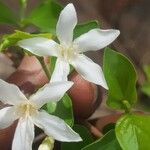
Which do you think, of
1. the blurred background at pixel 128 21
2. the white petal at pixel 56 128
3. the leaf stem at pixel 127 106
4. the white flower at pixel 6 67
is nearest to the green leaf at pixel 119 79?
the leaf stem at pixel 127 106

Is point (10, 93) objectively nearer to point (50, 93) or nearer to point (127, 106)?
point (50, 93)

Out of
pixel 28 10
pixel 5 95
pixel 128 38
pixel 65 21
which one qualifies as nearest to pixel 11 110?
pixel 5 95

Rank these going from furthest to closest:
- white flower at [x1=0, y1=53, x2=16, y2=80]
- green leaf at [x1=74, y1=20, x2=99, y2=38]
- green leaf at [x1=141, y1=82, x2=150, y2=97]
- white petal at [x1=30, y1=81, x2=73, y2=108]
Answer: green leaf at [x1=141, y1=82, x2=150, y2=97] < white flower at [x1=0, y1=53, x2=16, y2=80] < green leaf at [x1=74, y1=20, x2=99, y2=38] < white petal at [x1=30, y1=81, x2=73, y2=108]

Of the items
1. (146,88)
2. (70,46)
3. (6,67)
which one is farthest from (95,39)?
(146,88)

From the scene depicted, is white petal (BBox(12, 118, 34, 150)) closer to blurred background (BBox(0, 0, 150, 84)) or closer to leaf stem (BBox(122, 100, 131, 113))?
leaf stem (BBox(122, 100, 131, 113))

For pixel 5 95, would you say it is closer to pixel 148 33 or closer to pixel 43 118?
pixel 43 118

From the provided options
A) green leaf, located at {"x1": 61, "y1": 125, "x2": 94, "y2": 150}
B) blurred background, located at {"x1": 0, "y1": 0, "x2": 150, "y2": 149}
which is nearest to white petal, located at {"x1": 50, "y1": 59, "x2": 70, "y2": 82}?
green leaf, located at {"x1": 61, "y1": 125, "x2": 94, "y2": 150}

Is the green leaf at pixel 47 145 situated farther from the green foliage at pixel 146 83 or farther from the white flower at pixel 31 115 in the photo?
the green foliage at pixel 146 83
